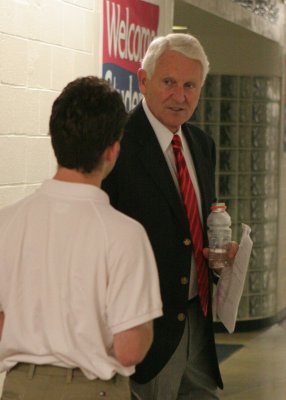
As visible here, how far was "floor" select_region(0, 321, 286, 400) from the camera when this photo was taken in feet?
20.7

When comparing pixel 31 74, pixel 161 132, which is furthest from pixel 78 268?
pixel 31 74

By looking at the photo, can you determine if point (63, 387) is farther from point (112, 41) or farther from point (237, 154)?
point (237, 154)

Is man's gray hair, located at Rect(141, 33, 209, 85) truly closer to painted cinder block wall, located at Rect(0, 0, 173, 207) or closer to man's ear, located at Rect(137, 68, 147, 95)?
man's ear, located at Rect(137, 68, 147, 95)

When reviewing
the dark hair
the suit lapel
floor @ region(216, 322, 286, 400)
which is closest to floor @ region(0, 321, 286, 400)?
floor @ region(216, 322, 286, 400)

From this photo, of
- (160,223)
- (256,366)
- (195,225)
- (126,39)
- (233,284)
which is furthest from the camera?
(256,366)

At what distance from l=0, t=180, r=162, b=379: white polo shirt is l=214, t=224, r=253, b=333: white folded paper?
1.02 m

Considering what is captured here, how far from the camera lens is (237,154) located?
859 cm

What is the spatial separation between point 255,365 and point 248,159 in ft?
7.00

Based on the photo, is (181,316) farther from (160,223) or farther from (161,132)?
(161,132)

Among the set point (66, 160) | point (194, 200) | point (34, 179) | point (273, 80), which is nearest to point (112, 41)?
point (34, 179)

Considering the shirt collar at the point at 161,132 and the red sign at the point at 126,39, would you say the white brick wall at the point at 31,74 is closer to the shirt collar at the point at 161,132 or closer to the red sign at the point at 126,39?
the red sign at the point at 126,39

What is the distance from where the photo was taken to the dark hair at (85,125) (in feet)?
6.93

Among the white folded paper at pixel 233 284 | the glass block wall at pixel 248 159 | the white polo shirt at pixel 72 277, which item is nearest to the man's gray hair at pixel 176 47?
the white folded paper at pixel 233 284

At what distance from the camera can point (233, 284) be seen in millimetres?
3215
